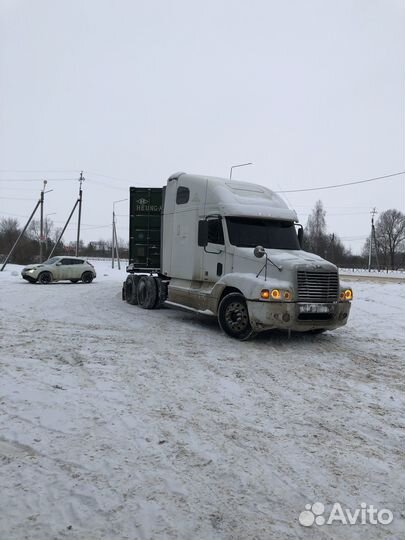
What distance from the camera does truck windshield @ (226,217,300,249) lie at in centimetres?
1002

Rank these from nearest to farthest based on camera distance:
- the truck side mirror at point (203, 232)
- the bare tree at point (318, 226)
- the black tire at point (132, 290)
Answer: the truck side mirror at point (203, 232) → the black tire at point (132, 290) → the bare tree at point (318, 226)

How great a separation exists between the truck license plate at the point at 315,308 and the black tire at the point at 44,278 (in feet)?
63.0

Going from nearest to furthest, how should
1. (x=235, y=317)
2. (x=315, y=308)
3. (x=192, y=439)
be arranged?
1. (x=192, y=439)
2. (x=315, y=308)
3. (x=235, y=317)

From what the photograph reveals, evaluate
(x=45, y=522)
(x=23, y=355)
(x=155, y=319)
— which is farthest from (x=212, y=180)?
(x=45, y=522)

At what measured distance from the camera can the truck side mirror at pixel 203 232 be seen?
1025 cm

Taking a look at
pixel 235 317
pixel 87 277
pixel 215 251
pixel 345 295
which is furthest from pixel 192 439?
pixel 87 277

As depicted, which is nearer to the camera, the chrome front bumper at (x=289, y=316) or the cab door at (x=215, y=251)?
the chrome front bumper at (x=289, y=316)

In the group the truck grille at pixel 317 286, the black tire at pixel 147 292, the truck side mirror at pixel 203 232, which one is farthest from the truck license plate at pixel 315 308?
the black tire at pixel 147 292

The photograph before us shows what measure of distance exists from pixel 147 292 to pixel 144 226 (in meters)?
2.53

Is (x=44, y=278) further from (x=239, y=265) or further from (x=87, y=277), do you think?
(x=239, y=265)

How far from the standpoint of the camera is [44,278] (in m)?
24.8

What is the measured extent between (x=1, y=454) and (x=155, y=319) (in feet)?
26.0

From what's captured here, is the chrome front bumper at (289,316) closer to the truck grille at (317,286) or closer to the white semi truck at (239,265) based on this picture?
the white semi truck at (239,265)

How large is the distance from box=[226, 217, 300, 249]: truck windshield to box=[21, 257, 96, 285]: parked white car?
1730cm
